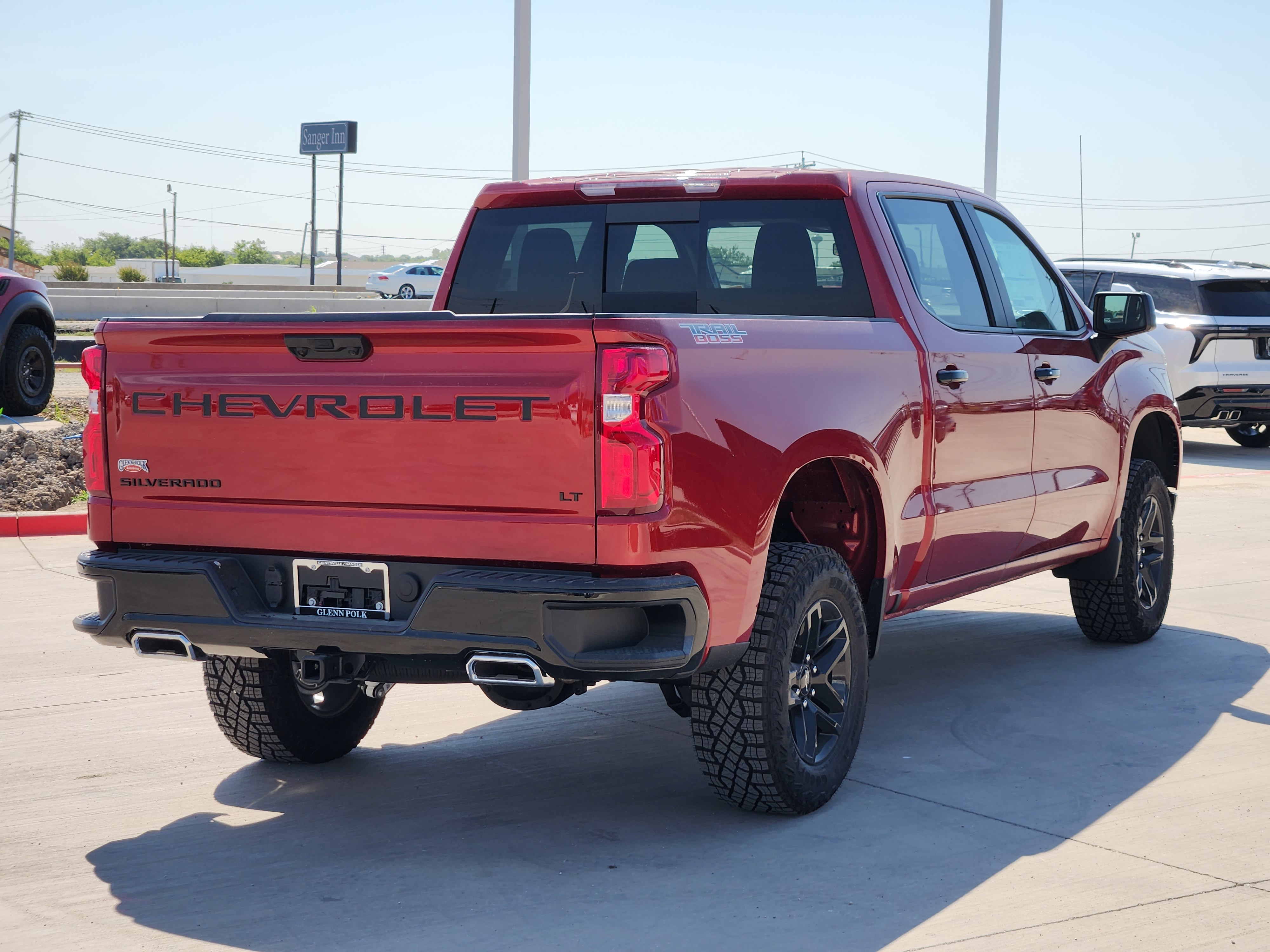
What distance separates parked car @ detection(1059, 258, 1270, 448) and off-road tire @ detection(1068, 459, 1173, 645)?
8791 millimetres

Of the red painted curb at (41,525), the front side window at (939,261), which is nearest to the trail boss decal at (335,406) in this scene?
the front side window at (939,261)

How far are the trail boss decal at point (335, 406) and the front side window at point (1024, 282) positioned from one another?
306 cm

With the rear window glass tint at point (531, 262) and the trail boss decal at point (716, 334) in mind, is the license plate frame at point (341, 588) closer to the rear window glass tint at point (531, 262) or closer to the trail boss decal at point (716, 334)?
the trail boss decal at point (716, 334)

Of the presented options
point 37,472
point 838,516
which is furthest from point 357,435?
point 37,472

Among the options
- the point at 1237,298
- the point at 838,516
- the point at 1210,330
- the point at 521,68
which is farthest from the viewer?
the point at 1237,298

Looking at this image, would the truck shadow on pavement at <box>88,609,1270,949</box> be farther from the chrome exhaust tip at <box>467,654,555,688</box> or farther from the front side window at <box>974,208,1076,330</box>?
the front side window at <box>974,208,1076,330</box>

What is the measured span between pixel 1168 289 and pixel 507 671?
14.2m

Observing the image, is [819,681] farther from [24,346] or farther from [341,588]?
[24,346]

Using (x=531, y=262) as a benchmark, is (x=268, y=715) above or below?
below

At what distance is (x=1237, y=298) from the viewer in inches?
643

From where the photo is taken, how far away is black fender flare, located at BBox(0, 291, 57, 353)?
43.4 feet

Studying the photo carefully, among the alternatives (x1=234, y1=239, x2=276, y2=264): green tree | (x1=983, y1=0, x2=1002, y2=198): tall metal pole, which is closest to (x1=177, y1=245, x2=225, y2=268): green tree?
(x1=234, y1=239, x2=276, y2=264): green tree

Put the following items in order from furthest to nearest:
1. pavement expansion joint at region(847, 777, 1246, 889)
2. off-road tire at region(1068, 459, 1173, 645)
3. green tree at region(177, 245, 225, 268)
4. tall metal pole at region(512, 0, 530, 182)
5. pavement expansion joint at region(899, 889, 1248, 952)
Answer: green tree at region(177, 245, 225, 268) < tall metal pole at region(512, 0, 530, 182) < off-road tire at region(1068, 459, 1173, 645) < pavement expansion joint at region(847, 777, 1246, 889) < pavement expansion joint at region(899, 889, 1248, 952)

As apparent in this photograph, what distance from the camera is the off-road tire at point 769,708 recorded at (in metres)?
4.42
